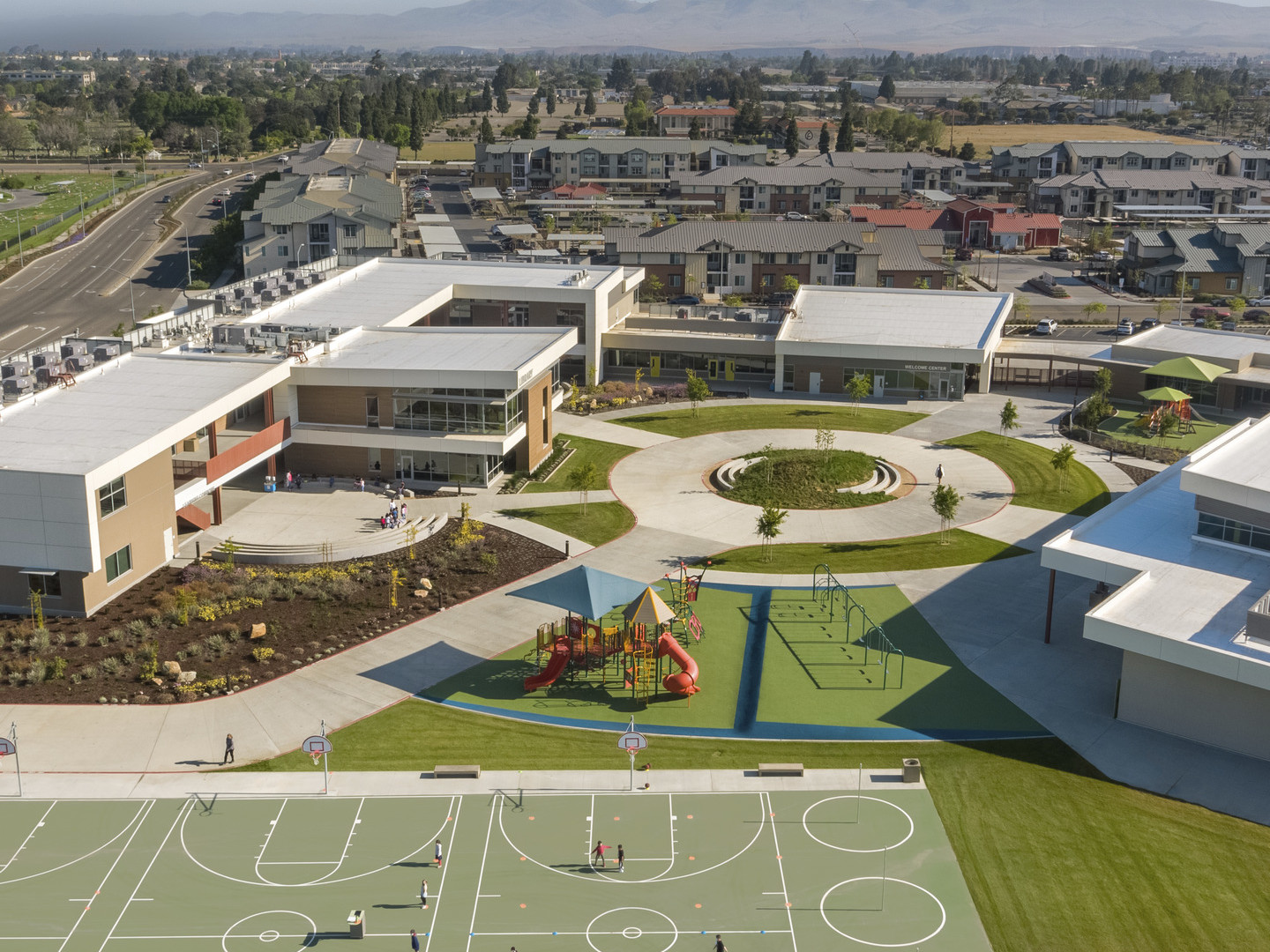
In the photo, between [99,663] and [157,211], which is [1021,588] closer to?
[99,663]

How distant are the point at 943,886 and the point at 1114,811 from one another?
23.2ft

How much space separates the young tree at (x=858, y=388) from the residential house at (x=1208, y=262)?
186 feet

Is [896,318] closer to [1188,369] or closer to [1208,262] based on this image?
[1188,369]

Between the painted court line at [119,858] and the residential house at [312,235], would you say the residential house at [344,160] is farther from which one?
the painted court line at [119,858]

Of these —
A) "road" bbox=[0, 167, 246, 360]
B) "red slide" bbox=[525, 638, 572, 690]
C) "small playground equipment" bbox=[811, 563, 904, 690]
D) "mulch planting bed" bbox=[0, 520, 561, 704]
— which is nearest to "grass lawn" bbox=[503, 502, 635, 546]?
"mulch planting bed" bbox=[0, 520, 561, 704]

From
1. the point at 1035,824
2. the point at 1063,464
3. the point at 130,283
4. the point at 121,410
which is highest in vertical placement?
the point at 121,410

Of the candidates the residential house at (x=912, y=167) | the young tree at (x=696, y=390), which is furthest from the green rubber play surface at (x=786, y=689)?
the residential house at (x=912, y=167)

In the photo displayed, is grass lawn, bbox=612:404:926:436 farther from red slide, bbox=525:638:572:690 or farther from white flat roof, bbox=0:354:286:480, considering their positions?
red slide, bbox=525:638:572:690

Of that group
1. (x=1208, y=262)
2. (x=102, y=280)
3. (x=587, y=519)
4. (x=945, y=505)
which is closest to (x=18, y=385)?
(x=587, y=519)

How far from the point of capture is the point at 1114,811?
3903 centimetres

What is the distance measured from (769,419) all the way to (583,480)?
20965 mm

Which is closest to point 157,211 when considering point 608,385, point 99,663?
point 608,385

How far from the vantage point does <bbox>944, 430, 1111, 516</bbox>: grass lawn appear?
66.3 metres

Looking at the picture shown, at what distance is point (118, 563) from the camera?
5319 cm
